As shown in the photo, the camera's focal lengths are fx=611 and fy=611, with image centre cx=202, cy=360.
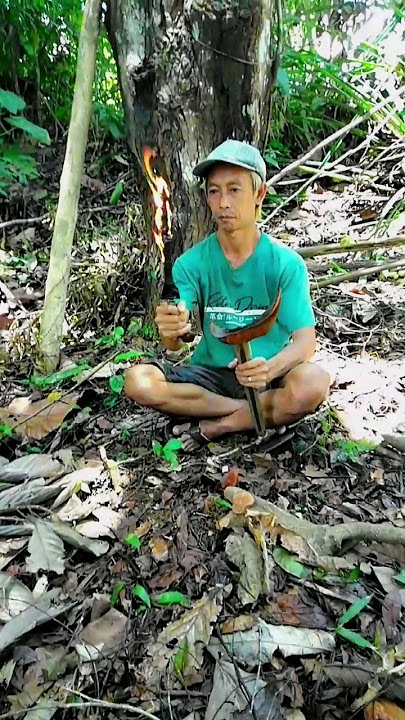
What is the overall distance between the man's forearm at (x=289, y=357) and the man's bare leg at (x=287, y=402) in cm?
4

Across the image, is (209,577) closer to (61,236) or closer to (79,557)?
(79,557)

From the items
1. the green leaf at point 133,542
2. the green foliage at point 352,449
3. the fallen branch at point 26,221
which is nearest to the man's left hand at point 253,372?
the green foliage at point 352,449

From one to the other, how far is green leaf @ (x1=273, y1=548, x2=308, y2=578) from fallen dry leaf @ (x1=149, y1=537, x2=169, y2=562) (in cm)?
39

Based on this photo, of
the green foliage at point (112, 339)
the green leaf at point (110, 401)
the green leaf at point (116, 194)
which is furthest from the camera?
the green leaf at point (116, 194)

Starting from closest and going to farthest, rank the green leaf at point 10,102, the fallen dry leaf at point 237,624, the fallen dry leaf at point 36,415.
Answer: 1. the fallen dry leaf at point 237,624
2. the fallen dry leaf at point 36,415
3. the green leaf at point 10,102

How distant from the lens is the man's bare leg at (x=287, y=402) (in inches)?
102

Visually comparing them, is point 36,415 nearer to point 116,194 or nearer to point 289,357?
point 289,357

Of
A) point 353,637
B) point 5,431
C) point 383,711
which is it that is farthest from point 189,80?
point 383,711

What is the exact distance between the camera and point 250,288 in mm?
2650

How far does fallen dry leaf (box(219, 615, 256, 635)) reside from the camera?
1837mm

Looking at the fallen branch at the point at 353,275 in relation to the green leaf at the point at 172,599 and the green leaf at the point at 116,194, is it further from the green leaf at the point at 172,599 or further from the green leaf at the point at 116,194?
the green leaf at the point at 172,599

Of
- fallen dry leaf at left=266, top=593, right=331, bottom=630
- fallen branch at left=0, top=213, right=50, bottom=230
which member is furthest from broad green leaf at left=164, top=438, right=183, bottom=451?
fallen branch at left=0, top=213, right=50, bottom=230

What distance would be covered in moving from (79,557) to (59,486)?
0.38 m

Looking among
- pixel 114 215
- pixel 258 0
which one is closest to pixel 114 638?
pixel 258 0
